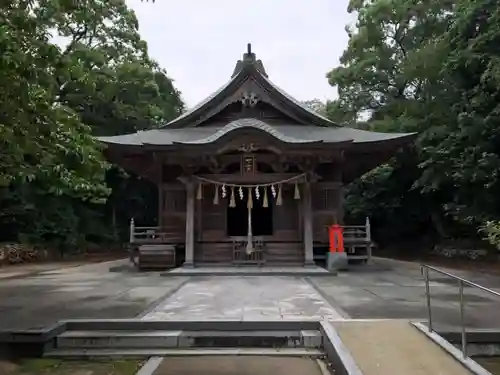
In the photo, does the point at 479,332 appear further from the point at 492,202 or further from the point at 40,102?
the point at 492,202

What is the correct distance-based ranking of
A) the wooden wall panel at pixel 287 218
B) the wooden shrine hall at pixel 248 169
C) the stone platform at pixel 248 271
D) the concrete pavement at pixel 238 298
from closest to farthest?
the concrete pavement at pixel 238 298
the stone platform at pixel 248 271
the wooden shrine hall at pixel 248 169
the wooden wall panel at pixel 287 218

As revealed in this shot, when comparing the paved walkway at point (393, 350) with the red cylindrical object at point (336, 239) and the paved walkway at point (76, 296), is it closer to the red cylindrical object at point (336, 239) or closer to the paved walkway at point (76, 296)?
the paved walkway at point (76, 296)

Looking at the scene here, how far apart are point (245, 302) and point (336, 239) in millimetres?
6083

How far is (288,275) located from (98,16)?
804 centimetres

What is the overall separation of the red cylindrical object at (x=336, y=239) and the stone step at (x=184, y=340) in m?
7.50

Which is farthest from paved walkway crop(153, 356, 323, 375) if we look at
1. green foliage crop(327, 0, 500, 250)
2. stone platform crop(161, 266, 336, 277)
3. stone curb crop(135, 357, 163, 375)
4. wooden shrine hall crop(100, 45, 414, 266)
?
green foliage crop(327, 0, 500, 250)

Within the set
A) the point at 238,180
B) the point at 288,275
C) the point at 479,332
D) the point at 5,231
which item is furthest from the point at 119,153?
the point at 479,332

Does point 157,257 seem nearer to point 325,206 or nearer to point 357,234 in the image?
point 325,206

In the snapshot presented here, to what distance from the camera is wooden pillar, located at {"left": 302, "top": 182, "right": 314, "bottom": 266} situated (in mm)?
12703

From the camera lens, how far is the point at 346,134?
576 inches

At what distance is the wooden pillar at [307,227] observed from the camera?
1270cm

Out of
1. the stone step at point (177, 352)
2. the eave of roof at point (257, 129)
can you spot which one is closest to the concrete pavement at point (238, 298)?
the stone step at point (177, 352)

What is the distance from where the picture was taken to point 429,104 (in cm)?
1964

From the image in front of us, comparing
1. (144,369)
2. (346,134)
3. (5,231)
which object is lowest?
(144,369)
